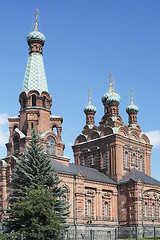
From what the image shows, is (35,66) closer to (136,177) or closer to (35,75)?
(35,75)

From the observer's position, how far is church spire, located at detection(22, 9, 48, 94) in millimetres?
36094

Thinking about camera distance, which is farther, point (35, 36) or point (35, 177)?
point (35, 36)

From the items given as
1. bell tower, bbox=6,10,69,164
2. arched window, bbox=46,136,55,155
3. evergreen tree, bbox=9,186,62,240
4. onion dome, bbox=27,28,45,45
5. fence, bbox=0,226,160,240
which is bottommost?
fence, bbox=0,226,160,240

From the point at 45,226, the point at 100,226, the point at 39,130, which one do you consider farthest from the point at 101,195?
the point at 45,226

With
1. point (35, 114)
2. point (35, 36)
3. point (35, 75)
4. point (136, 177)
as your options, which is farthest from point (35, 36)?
point (136, 177)

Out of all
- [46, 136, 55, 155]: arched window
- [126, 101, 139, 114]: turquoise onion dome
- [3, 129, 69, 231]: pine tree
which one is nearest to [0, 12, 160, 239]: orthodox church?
[46, 136, 55, 155]: arched window

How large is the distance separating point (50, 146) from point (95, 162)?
33.5 ft

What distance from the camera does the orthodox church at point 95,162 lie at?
34.0 meters

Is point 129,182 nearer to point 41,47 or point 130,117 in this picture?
point 130,117

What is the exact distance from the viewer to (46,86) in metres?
36.7

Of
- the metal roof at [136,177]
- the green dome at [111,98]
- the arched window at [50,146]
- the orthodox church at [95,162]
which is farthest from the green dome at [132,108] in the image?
the arched window at [50,146]

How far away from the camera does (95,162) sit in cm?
4350

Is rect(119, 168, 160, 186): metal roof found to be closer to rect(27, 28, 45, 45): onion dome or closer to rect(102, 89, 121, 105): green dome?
rect(102, 89, 121, 105): green dome

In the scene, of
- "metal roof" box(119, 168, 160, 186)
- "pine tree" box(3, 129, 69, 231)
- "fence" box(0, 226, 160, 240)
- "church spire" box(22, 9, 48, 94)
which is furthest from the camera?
"metal roof" box(119, 168, 160, 186)
